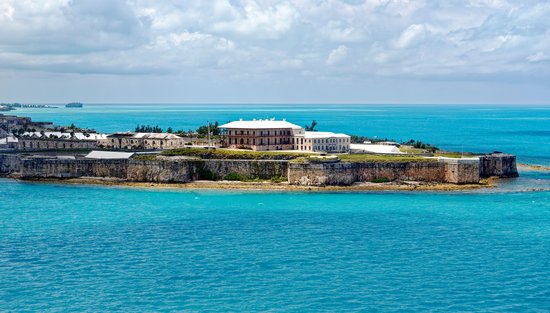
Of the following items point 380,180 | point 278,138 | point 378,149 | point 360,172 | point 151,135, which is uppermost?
point 151,135

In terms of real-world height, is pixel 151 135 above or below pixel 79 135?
above

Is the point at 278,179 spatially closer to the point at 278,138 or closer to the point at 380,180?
the point at 380,180

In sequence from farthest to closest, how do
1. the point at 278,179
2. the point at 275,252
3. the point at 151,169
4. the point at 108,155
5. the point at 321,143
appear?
the point at 321,143
the point at 108,155
the point at 151,169
the point at 278,179
the point at 275,252

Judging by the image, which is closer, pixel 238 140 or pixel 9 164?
pixel 9 164

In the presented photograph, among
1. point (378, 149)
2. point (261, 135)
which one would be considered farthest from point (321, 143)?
point (261, 135)

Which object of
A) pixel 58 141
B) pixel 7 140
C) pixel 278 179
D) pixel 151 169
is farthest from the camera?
pixel 58 141

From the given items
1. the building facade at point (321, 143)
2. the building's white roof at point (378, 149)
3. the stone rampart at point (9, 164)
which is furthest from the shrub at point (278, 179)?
the stone rampart at point (9, 164)
